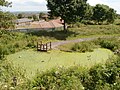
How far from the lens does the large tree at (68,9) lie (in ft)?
107

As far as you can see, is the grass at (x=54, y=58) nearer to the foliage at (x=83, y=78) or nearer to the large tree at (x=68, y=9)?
the foliage at (x=83, y=78)

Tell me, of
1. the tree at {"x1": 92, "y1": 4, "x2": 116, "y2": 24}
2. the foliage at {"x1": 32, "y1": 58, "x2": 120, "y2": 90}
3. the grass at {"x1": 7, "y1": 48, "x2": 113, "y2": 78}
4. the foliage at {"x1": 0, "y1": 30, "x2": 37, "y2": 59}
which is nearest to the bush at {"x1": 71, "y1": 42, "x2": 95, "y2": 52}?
the grass at {"x1": 7, "y1": 48, "x2": 113, "y2": 78}

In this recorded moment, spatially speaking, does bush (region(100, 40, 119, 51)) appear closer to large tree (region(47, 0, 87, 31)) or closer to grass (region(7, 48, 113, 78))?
grass (region(7, 48, 113, 78))

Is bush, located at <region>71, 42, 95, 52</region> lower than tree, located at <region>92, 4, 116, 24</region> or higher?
lower

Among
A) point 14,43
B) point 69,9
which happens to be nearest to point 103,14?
point 69,9

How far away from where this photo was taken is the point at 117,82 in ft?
28.6

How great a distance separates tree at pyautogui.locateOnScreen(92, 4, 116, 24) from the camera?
2053 inches

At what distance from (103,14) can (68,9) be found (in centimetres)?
2148

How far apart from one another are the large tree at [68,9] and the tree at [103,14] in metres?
19.0

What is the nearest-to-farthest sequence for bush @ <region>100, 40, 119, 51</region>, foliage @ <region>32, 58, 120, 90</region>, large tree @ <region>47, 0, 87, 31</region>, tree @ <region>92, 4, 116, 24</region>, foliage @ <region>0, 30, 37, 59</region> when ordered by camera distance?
foliage @ <region>32, 58, 120, 90</region> < foliage @ <region>0, 30, 37, 59</region> < bush @ <region>100, 40, 119, 51</region> < large tree @ <region>47, 0, 87, 31</region> < tree @ <region>92, 4, 116, 24</region>

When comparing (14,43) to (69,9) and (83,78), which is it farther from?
(83,78)

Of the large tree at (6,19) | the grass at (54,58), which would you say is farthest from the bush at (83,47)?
the large tree at (6,19)

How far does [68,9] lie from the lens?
32938 mm

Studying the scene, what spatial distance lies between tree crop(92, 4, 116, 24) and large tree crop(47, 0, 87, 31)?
62.2 ft
